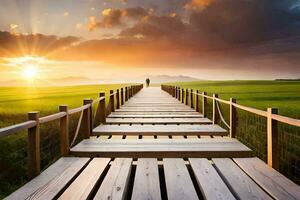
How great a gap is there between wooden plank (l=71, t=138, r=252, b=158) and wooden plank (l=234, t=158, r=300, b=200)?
636 mm

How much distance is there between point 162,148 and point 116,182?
2.26 m

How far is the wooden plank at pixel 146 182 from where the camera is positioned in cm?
383

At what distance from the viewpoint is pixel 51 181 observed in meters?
4.39

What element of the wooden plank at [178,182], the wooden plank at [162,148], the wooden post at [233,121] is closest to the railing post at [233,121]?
the wooden post at [233,121]

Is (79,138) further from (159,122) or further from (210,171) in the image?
(210,171)

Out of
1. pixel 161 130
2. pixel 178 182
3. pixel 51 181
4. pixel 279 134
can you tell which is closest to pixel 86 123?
pixel 161 130

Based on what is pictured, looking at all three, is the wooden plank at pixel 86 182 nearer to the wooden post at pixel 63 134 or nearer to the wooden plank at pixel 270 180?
the wooden post at pixel 63 134

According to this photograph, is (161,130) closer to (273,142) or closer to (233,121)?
(233,121)

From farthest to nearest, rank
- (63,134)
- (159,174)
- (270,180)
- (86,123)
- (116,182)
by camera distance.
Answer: (86,123) → (63,134) → (159,174) → (270,180) → (116,182)

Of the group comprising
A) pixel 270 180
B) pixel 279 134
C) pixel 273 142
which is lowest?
pixel 279 134

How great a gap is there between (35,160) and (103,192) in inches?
56.7

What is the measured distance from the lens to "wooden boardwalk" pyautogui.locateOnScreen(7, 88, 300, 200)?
393 centimetres

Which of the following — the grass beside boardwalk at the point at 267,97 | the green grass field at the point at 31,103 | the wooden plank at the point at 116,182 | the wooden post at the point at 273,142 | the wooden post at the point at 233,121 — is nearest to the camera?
the wooden plank at the point at 116,182

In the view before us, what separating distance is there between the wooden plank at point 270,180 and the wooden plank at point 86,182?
7.65ft
